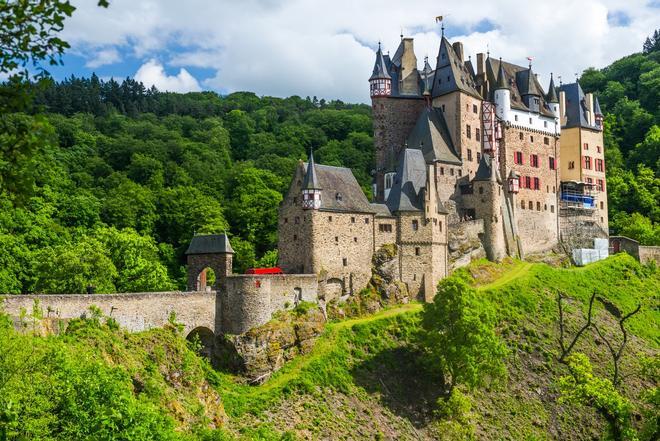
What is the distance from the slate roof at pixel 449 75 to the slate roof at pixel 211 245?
2541 cm

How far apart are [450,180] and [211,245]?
72.7 feet

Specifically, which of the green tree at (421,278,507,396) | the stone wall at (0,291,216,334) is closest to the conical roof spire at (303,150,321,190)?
the stone wall at (0,291,216,334)

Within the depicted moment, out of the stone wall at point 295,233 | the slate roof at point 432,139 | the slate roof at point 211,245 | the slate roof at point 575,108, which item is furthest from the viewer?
the slate roof at point 575,108

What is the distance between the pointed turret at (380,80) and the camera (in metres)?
63.0

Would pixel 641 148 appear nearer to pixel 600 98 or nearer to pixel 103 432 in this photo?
pixel 600 98

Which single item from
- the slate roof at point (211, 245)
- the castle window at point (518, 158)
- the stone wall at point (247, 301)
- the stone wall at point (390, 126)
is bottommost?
the stone wall at point (247, 301)

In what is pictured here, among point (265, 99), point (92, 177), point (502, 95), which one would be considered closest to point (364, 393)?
point (502, 95)

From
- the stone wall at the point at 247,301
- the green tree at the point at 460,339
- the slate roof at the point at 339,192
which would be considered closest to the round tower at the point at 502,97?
the slate roof at the point at 339,192

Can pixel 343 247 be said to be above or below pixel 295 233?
below

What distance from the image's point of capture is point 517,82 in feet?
232

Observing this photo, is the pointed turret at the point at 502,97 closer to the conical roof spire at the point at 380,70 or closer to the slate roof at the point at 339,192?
the conical roof spire at the point at 380,70

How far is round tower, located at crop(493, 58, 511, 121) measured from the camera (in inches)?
2625

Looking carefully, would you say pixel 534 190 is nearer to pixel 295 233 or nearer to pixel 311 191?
pixel 311 191

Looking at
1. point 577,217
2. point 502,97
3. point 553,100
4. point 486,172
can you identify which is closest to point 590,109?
point 553,100
